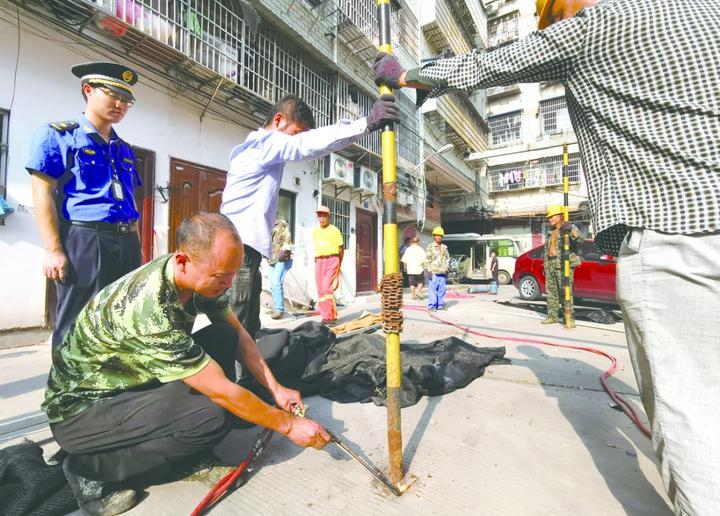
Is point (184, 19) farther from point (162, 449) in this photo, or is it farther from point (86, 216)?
point (162, 449)

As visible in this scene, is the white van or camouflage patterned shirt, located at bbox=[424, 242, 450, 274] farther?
the white van

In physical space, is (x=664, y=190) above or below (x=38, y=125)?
below

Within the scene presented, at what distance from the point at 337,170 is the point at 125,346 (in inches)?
302

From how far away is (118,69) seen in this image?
2090 mm

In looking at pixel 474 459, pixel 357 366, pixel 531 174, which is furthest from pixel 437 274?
pixel 531 174

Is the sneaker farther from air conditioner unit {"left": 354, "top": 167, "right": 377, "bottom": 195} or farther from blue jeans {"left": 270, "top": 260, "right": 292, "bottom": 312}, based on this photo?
air conditioner unit {"left": 354, "top": 167, "right": 377, "bottom": 195}

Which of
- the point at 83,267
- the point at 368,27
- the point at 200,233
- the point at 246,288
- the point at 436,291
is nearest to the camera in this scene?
the point at 200,233

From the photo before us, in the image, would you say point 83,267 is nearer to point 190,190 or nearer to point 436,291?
point 190,190

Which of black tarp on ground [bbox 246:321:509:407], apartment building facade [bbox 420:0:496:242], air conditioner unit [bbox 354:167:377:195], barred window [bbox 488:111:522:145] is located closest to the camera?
black tarp on ground [bbox 246:321:509:407]

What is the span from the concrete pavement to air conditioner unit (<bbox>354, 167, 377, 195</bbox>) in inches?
288

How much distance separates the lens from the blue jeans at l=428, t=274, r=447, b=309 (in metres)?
7.31

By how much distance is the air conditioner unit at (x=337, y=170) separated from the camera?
846cm

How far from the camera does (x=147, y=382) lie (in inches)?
58.4

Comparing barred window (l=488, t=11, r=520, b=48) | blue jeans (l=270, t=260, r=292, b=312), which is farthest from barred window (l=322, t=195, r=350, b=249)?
barred window (l=488, t=11, r=520, b=48)
